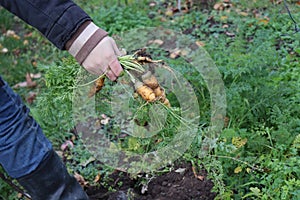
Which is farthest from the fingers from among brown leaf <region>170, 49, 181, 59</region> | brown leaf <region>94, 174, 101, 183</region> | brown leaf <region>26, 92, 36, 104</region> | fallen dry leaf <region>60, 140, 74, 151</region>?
brown leaf <region>26, 92, 36, 104</region>

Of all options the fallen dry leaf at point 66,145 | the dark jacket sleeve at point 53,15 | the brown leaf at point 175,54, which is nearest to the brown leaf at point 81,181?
the fallen dry leaf at point 66,145

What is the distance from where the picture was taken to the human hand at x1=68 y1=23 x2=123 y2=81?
5.74ft

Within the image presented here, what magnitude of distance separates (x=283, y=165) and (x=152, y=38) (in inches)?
84.9

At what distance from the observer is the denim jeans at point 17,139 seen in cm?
202

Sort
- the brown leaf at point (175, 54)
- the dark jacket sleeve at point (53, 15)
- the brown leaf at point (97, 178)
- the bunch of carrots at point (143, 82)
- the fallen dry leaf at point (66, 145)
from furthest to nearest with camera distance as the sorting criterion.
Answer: the brown leaf at point (175, 54) → the fallen dry leaf at point (66, 145) → the brown leaf at point (97, 178) → the bunch of carrots at point (143, 82) → the dark jacket sleeve at point (53, 15)

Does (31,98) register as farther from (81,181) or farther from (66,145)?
(81,181)

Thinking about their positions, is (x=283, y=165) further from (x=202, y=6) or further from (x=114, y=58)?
(x=202, y=6)

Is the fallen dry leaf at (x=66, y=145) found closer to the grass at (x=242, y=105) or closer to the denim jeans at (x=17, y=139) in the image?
the grass at (x=242, y=105)

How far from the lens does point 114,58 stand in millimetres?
1817

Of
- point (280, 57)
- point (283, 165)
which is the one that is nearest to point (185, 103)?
point (283, 165)

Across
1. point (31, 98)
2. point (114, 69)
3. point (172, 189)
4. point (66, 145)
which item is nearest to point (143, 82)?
point (114, 69)

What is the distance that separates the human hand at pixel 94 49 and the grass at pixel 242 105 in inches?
16.3

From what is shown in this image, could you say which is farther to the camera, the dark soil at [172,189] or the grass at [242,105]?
the dark soil at [172,189]

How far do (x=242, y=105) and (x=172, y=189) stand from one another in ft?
2.13
